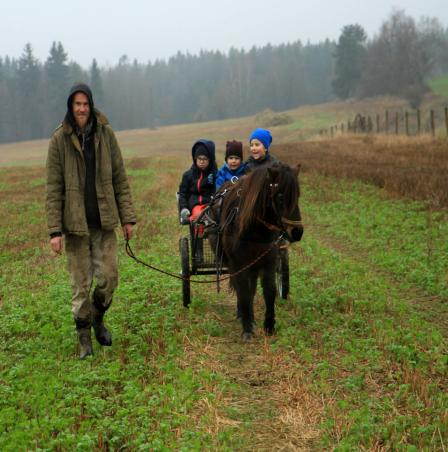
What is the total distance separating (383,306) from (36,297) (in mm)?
4858

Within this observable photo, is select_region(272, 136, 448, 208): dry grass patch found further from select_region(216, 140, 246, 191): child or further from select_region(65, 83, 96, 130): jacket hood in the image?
select_region(65, 83, 96, 130): jacket hood

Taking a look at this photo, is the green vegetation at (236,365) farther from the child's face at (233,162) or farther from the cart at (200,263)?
the child's face at (233,162)

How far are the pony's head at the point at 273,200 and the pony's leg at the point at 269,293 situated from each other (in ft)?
1.92

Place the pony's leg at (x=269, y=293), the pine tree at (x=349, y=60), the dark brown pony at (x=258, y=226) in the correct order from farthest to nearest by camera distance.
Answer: the pine tree at (x=349, y=60) < the pony's leg at (x=269, y=293) < the dark brown pony at (x=258, y=226)

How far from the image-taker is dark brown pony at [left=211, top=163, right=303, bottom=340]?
18.3ft

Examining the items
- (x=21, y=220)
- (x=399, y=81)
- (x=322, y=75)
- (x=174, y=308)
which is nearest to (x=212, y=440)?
(x=174, y=308)

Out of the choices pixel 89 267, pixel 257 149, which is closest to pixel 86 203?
pixel 89 267

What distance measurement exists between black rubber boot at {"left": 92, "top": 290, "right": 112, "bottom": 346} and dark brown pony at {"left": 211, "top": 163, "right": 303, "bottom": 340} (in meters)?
1.52

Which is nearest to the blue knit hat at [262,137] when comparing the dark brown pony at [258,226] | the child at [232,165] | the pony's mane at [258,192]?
the child at [232,165]

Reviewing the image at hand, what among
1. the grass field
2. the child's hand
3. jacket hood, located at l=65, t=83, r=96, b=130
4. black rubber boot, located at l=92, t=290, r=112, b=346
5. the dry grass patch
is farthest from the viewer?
the dry grass patch

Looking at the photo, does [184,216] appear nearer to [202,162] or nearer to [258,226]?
[202,162]

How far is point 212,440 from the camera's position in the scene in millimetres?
4109

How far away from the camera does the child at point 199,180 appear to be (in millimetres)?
7660

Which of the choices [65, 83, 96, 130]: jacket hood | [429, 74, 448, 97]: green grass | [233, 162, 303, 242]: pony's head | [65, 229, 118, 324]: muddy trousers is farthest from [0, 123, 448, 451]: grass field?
[429, 74, 448, 97]: green grass
